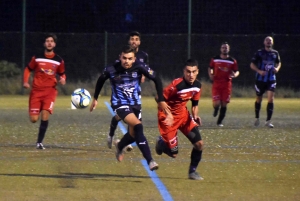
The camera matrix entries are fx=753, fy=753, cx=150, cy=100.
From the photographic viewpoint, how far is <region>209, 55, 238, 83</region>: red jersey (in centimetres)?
1608

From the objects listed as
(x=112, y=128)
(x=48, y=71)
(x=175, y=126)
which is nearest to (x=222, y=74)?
(x=112, y=128)

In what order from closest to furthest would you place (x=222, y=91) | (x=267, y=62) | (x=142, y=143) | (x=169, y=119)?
(x=142, y=143)
(x=169, y=119)
(x=267, y=62)
(x=222, y=91)

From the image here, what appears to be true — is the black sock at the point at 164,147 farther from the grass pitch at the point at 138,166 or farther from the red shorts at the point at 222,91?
the red shorts at the point at 222,91

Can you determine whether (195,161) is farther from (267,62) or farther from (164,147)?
(267,62)

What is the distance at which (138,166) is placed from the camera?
31.9 feet

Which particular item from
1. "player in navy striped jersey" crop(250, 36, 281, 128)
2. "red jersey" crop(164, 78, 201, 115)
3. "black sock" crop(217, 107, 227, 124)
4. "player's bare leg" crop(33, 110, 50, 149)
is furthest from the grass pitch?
"red jersey" crop(164, 78, 201, 115)

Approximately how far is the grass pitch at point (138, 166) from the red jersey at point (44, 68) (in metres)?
1.00

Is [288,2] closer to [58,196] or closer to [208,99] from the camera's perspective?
[208,99]

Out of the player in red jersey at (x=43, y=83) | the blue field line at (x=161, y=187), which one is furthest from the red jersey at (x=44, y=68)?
the blue field line at (x=161, y=187)

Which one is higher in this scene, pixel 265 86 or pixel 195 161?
pixel 265 86

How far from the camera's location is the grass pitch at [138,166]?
7.84 metres

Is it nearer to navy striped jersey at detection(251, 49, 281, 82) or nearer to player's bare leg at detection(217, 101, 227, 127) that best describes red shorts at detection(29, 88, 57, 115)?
player's bare leg at detection(217, 101, 227, 127)

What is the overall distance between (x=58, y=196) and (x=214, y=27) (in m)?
26.9

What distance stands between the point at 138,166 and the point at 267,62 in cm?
662
